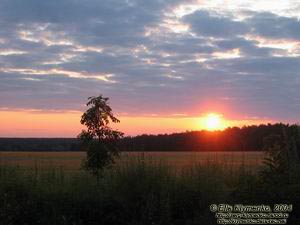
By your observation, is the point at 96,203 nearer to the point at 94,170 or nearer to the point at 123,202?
the point at 123,202

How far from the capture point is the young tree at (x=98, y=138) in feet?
49.4

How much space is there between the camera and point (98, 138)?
1552 cm

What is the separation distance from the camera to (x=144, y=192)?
1315cm

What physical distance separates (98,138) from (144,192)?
292cm

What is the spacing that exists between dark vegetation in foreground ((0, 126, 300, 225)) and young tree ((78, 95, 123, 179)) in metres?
0.31

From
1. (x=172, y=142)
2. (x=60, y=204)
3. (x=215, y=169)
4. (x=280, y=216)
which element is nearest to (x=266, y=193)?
(x=280, y=216)

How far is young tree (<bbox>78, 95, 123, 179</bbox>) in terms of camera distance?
1505cm

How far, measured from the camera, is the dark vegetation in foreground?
1210 cm

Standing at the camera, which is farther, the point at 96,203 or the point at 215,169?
the point at 215,169

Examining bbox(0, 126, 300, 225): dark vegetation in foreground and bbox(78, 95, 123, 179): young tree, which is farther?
bbox(78, 95, 123, 179): young tree

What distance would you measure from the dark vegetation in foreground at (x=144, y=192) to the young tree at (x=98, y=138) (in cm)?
31

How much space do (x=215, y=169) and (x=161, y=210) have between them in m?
3.39

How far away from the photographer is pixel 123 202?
12.7 meters

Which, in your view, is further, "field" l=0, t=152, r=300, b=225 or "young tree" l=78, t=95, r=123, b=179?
"young tree" l=78, t=95, r=123, b=179
